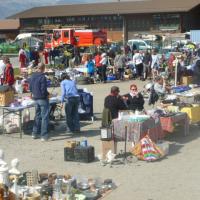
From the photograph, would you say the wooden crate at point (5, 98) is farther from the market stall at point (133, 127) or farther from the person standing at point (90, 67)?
the person standing at point (90, 67)

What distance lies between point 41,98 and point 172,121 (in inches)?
114

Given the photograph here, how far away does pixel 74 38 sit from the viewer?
45250 millimetres

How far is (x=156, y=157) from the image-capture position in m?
10.5

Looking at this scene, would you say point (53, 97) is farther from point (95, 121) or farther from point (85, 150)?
point (85, 150)

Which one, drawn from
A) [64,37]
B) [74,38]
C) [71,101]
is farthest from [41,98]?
[74,38]

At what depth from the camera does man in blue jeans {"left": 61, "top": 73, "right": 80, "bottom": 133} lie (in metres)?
13.2

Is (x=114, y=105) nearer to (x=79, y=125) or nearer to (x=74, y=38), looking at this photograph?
(x=79, y=125)

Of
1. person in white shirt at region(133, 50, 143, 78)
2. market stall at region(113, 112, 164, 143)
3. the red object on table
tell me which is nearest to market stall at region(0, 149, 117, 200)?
market stall at region(113, 112, 164, 143)

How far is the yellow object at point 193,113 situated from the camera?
44.3 ft

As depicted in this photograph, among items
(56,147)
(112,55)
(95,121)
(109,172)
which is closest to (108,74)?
(112,55)

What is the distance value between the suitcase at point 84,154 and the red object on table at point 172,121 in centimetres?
221

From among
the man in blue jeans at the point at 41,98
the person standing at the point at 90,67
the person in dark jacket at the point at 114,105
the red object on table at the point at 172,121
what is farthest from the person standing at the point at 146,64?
the person in dark jacket at the point at 114,105

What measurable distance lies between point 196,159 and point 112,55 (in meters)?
22.1

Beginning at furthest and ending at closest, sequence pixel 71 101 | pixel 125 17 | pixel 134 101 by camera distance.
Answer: pixel 125 17 → pixel 71 101 → pixel 134 101
